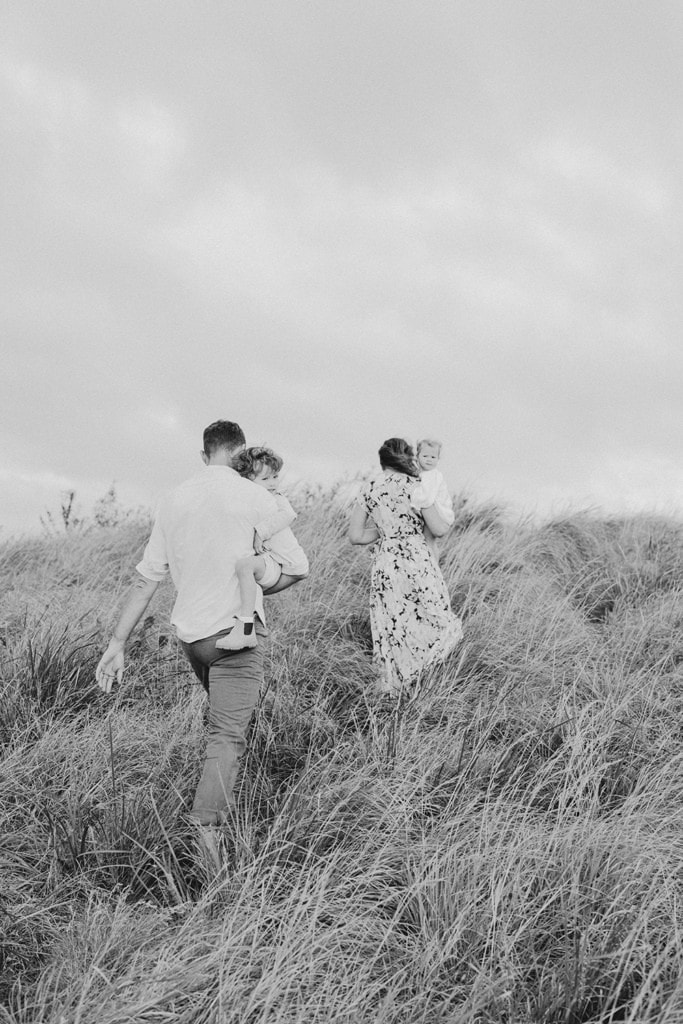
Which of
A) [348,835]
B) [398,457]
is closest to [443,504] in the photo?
[398,457]

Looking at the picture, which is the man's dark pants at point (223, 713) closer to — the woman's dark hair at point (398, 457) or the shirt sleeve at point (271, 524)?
the shirt sleeve at point (271, 524)

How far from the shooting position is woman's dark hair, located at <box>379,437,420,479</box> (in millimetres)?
5504

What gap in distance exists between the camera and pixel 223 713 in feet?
12.2

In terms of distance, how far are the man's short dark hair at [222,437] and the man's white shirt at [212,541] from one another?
0.14 meters

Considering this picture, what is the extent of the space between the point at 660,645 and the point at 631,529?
4209 millimetres

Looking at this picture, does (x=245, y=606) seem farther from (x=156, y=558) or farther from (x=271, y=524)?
(x=156, y=558)

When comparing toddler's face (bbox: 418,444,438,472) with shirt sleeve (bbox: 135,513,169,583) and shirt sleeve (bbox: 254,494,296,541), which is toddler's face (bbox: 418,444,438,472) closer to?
shirt sleeve (bbox: 254,494,296,541)

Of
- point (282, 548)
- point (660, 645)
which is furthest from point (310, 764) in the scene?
point (660, 645)

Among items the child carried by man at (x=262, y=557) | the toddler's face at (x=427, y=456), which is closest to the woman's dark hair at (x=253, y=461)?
the child carried by man at (x=262, y=557)

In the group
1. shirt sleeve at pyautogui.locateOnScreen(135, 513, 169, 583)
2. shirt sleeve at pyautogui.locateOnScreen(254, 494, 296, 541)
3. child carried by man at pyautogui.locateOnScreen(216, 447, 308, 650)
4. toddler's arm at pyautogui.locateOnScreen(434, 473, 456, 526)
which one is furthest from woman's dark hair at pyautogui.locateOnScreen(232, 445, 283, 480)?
toddler's arm at pyautogui.locateOnScreen(434, 473, 456, 526)

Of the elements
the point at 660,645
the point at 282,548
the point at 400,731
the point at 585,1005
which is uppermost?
the point at 282,548

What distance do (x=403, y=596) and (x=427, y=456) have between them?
3.82ft

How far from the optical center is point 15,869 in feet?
11.4

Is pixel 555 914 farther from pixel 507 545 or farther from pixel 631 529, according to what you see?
pixel 631 529
